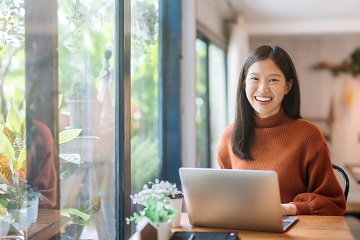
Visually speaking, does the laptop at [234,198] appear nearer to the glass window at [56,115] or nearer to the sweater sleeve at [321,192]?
the sweater sleeve at [321,192]

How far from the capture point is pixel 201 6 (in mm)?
4852

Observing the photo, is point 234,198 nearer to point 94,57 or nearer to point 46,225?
point 46,225

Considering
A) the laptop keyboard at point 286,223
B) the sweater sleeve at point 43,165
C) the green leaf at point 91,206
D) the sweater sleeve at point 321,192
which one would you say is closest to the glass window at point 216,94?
the green leaf at point 91,206

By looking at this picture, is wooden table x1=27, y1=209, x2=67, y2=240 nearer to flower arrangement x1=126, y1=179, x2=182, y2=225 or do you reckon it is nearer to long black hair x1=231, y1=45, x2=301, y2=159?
flower arrangement x1=126, y1=179, x2=182, y2=225

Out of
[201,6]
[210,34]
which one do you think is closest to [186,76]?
[201,6]

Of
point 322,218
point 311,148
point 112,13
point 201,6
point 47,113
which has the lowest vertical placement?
point 322,218

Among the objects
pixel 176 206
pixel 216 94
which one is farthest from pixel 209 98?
pixel 176 206

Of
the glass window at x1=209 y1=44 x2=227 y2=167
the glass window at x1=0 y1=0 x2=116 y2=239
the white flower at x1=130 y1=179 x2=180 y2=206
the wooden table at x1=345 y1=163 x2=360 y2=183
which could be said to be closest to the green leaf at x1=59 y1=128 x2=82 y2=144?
the glass window at x1=0 y1=0 x2=116 y2=239

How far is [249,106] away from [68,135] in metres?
0.70

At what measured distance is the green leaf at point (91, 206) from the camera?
2154 millimetres

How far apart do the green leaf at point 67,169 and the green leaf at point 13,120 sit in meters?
0.28

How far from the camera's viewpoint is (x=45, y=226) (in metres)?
1.77

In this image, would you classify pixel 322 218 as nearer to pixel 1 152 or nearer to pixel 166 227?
pixel 166 227

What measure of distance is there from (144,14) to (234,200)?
5.43 feet
